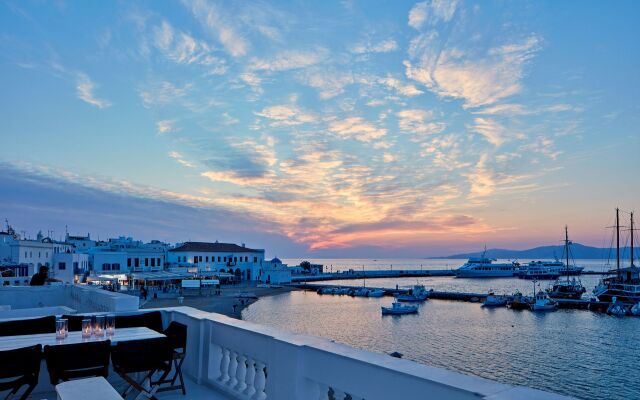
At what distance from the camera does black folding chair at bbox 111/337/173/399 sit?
522 centimetres

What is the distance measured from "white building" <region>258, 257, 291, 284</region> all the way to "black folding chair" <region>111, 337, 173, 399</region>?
317 ft

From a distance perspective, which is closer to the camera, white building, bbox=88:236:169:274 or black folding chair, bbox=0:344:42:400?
black folding chair, bbox=0:344:42:400

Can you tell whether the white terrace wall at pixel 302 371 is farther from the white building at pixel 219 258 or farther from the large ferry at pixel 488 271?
the large ferry at pixel 488 271

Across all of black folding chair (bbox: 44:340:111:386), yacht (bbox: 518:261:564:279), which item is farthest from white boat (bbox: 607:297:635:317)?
yacht (bbox: 518:261:564:279)

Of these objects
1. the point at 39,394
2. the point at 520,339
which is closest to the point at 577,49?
the point at 39,394

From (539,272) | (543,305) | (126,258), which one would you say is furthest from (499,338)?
(539,272)

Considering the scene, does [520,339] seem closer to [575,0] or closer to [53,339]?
[575,0]

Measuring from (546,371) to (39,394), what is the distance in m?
A: 33.8

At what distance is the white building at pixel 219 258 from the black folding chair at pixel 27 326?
259 ft

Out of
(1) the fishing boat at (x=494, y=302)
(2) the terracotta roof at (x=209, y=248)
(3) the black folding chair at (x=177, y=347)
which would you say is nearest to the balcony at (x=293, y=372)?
(3) the black folding chair at (x=177, y=347)

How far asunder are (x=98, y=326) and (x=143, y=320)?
1847 mm

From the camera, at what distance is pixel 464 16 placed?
14594 mm

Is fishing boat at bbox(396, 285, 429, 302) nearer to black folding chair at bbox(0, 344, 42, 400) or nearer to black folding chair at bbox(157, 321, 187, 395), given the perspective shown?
black folding chair at bbox(157, 321, 187, 395)

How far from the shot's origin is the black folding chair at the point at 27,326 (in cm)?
664
